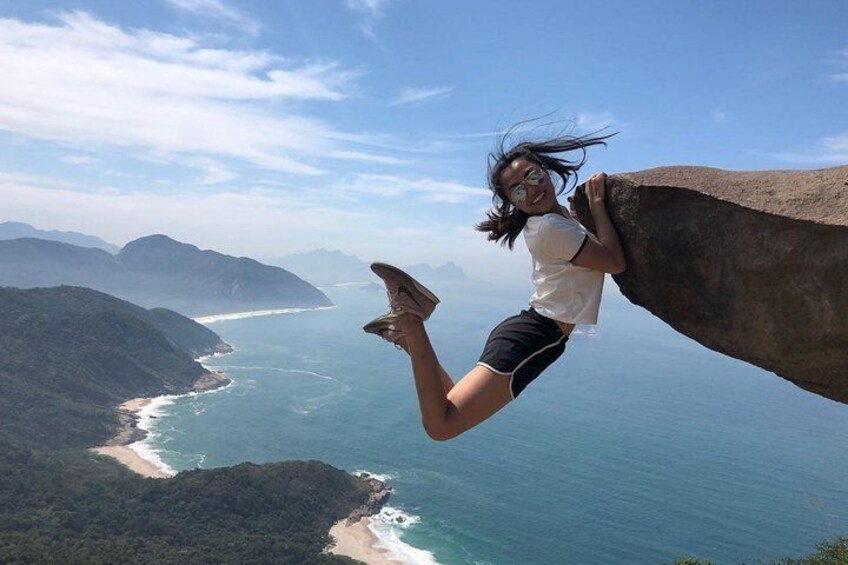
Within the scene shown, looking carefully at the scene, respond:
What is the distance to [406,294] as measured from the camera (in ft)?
12.7

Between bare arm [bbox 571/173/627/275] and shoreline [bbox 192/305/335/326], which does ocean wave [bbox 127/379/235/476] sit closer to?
bare arm [bbox 571/173/627/275]

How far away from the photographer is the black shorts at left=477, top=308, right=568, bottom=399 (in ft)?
12.6

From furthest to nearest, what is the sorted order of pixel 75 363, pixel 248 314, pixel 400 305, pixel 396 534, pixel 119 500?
pixel 248 314 → pixel 75 363 → pixel 119 500 → pixel 396 534 → pixel 400 305

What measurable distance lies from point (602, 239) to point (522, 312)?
2.66 feet

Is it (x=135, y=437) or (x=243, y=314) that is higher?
(x=243, y=314)

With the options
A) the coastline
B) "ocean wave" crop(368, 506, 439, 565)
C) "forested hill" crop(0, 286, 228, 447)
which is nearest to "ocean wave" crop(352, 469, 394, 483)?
the coastline

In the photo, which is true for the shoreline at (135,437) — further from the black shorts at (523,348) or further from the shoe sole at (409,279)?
the black shorts at (523,348)

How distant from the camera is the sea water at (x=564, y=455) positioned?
38500 mm

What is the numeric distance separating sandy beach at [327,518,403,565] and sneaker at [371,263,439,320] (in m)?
33.6

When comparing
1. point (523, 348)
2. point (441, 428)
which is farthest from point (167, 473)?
point (523, 348)

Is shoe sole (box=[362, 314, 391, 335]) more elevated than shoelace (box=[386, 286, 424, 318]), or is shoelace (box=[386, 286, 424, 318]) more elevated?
shoelace (box=[386, 286, 424, 318])

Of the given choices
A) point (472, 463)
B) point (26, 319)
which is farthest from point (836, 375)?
point (26, 319)

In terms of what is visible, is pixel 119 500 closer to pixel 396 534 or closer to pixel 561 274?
pixel 396 534

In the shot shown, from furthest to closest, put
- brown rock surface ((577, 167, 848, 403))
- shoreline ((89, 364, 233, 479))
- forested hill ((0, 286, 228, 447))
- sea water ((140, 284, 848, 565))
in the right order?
1. forested hill ((0, 286, 228, 447))
2. shoreline ((89, 364, 233, 479))
3. sea water ((140, 284, 848, 565))
4. brown rock surface ((577, 167, 848, 403))
